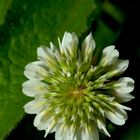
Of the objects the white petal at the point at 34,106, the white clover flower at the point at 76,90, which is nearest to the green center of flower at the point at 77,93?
the white clover flower at the point at 76,90

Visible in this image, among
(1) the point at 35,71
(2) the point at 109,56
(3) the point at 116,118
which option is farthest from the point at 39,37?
(3) the point at 116,118

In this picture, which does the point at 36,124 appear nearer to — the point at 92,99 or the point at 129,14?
the point at 92,99

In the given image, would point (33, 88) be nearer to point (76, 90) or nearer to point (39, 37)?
point (76, 90)

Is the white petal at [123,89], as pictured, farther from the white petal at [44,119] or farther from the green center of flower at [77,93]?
the white petal at [44,119]


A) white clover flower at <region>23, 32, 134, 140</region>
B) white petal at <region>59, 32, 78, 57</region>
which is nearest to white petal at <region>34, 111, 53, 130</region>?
white clover flower at <region>23, 32, 134, 140</region>

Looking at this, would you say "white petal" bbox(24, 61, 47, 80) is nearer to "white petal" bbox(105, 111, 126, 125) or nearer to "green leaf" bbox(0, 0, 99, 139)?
"green leaf" bbox(0, 0, 99, 139)

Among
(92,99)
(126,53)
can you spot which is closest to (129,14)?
(126,53)
